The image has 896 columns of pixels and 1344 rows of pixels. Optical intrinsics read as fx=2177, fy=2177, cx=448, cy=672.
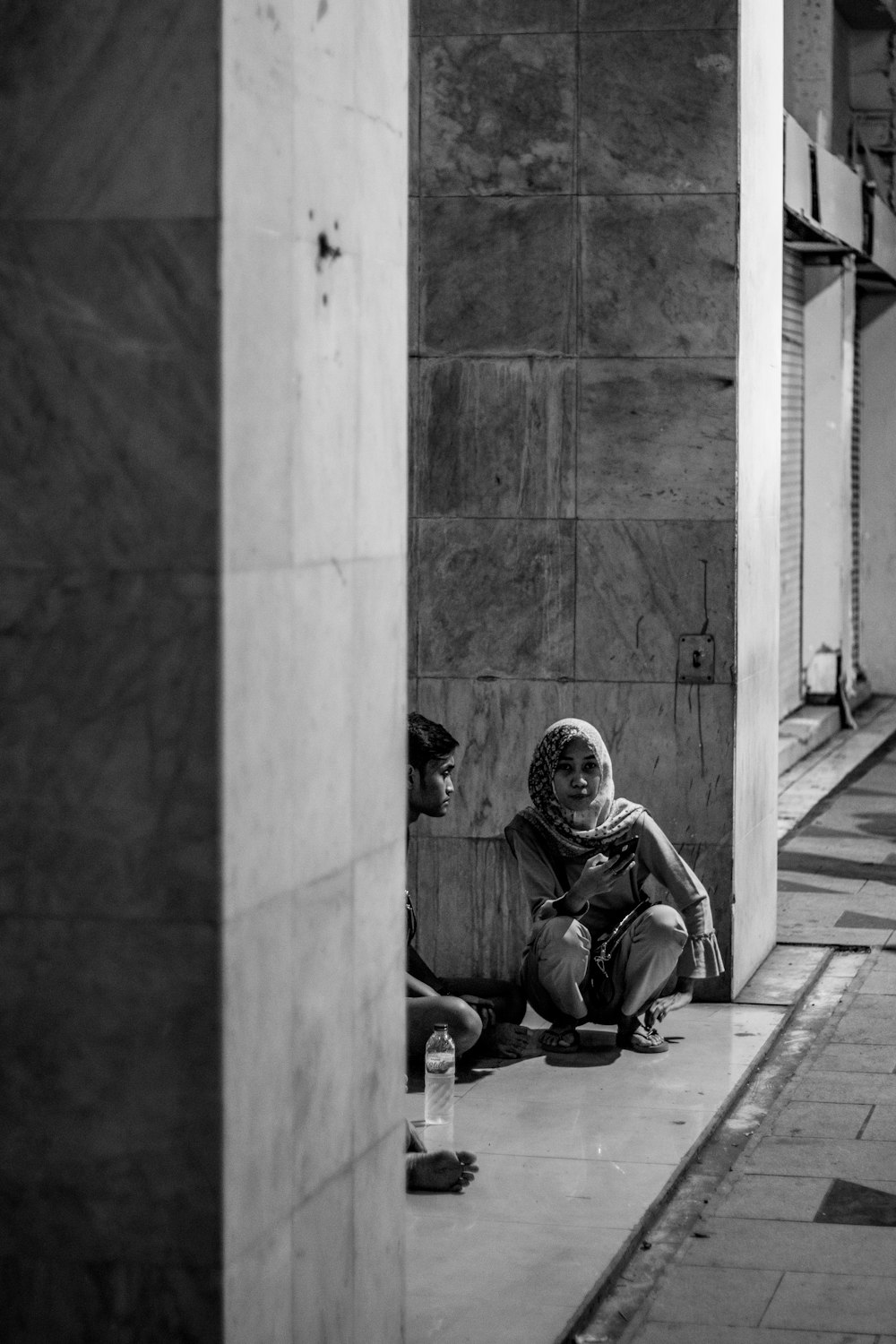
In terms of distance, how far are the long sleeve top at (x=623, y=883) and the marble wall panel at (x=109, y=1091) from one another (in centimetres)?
397

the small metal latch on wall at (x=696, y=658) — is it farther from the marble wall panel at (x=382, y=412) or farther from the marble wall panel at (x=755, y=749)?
the marble wall panel at (x=382, y=412)

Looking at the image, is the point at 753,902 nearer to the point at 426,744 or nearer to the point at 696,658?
the point at 696,658

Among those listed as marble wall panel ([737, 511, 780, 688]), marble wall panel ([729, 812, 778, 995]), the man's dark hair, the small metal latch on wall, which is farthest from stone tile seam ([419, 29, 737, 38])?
marble wall panel ([729, 812, 778, 995])

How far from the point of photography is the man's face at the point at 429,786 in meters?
7.12

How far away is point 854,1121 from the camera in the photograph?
7035 mm

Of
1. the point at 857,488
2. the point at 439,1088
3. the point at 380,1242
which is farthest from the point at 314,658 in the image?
the point at 857,488

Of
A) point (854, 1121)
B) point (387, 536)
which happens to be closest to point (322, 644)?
point (387, 536)

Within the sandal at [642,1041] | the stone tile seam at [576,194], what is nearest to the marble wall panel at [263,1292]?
the sandal at [642,1041]

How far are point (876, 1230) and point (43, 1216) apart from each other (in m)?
2.95

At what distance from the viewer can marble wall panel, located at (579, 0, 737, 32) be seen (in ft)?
27.7

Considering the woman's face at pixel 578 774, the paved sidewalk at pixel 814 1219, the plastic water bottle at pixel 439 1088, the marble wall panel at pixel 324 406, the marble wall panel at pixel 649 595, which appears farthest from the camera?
the marble wall panel at pixel 649 595

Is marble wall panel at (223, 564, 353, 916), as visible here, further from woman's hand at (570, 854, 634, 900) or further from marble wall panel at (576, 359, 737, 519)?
marble wall panel at (576, 359, 737, 519)

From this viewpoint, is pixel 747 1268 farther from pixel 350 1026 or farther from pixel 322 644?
pixel 322 644

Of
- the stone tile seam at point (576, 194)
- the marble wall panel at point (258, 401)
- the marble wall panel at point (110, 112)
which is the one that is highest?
A: the stone tile seam at point (576, 194)
